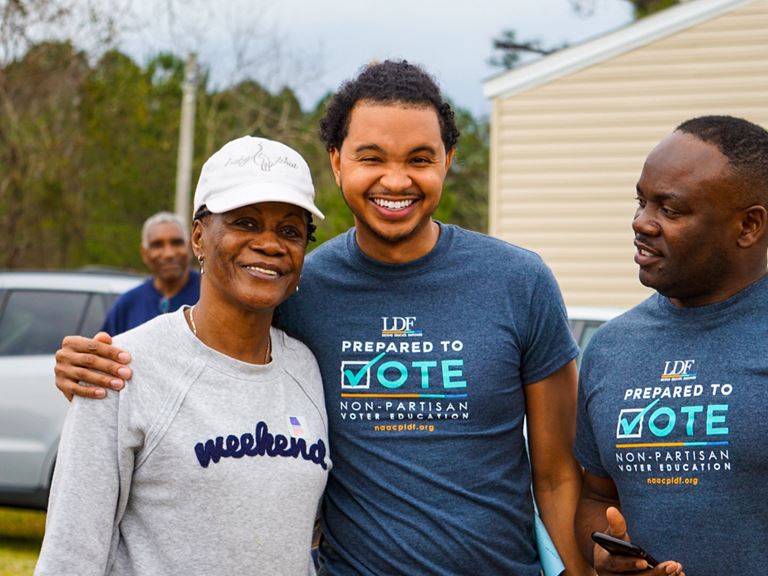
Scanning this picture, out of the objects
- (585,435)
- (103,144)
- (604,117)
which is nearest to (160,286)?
(585,435)

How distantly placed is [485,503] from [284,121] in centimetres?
2059

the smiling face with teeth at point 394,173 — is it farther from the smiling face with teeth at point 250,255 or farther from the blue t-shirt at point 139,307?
the blue t-shirt at point 139,307

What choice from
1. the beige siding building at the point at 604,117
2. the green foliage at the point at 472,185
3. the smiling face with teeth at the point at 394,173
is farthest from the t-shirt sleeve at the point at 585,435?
the green foliage at the point at 472,185

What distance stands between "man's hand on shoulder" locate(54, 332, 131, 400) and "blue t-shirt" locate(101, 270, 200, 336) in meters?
4.46

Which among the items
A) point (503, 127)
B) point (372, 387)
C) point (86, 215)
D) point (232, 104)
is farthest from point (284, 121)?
point (372, 387)

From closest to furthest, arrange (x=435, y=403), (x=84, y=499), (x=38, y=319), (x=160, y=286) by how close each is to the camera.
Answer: (x=84, y=499) → (x=435, y=403) → (x=160, y=286) → (x=38, y=319)

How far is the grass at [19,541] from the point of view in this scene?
27.2 feet

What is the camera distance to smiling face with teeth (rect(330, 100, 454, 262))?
3.14m

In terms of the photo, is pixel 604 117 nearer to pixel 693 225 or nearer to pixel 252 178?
pixel 693 225

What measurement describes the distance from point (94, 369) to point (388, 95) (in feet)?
3.70

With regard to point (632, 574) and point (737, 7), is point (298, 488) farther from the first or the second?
point (737, 7)

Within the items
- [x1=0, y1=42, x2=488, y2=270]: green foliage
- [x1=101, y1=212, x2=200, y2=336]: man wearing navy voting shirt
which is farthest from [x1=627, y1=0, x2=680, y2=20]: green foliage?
[x1=101, y1=212, x2=200, y2=336]: man wearing navy voting shirt

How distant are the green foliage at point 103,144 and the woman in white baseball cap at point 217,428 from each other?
13.4m

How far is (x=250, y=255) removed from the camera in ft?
9.58
